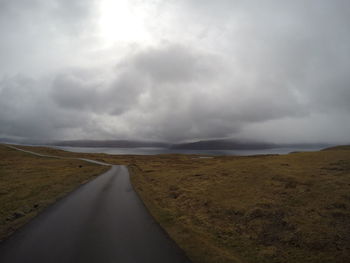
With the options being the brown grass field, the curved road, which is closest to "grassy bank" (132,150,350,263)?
the brown grass field

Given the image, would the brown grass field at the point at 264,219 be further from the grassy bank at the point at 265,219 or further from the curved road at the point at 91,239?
the curved road at the point at 91,239

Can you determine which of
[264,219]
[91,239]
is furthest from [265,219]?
[91,239]

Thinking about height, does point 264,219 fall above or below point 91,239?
below

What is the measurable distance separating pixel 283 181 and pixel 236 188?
519cm

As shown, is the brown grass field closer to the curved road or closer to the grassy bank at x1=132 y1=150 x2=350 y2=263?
the grassy bank at x1=132 y1=150 x2=350 y2=263

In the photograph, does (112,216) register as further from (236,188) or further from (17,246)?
(236,188)

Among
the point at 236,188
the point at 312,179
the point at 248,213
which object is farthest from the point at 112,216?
the point at 312,179

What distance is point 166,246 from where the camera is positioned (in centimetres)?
925

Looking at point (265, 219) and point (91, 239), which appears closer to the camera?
point (91, 239)

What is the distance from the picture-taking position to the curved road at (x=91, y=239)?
817 centimetres

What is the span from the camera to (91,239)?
32.3 ft

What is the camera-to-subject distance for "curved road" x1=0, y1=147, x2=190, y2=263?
26.8 feet

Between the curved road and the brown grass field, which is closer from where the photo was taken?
the curved road

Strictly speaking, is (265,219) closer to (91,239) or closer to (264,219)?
(264,219)
